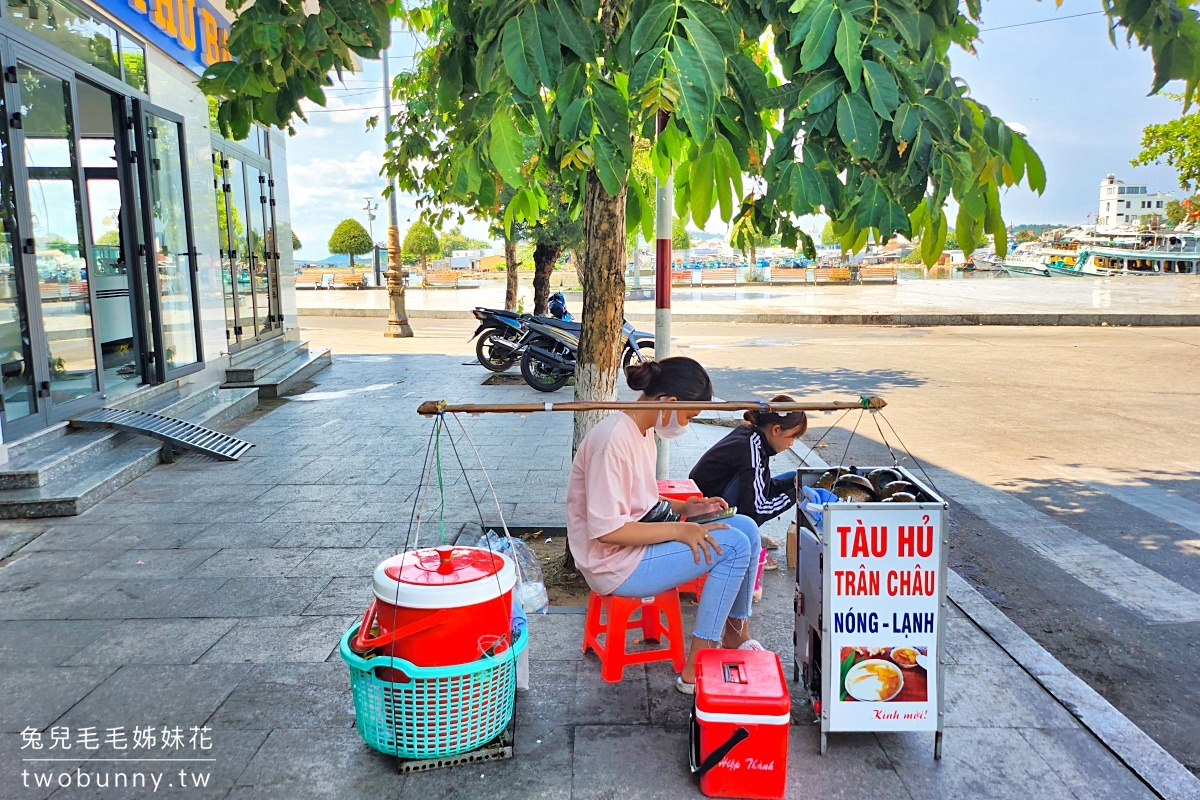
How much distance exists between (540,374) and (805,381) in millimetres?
4073

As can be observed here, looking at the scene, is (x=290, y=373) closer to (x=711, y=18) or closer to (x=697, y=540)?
(x=697, y=540)

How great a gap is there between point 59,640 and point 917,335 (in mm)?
19315

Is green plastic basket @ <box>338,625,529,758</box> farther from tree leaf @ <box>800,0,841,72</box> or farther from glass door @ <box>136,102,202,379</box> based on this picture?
glass door @ <box>136,102,202,379</box>

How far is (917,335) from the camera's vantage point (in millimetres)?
20203

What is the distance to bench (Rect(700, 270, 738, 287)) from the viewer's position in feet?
152

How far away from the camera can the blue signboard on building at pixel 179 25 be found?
888 cm

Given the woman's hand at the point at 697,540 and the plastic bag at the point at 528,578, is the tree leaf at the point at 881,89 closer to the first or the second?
the woman's hand at the point at 697,540

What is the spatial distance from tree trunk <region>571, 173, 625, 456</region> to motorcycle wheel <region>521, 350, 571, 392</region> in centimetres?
709

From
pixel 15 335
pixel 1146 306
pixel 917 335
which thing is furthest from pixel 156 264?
pixel 1146 306

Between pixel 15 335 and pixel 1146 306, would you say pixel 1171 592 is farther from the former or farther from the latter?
pixel 1146 306

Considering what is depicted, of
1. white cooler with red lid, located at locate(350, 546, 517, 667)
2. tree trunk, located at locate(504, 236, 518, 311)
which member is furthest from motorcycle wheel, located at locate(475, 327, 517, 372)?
white cooler with red lid, located at locate(350, 546, 517, 667)

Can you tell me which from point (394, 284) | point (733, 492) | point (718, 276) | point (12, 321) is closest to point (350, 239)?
point (718, 276)

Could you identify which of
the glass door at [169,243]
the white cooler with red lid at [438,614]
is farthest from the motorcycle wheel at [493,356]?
the white cooler with red lid at [438,614]

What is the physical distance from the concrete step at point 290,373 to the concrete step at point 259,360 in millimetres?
42
